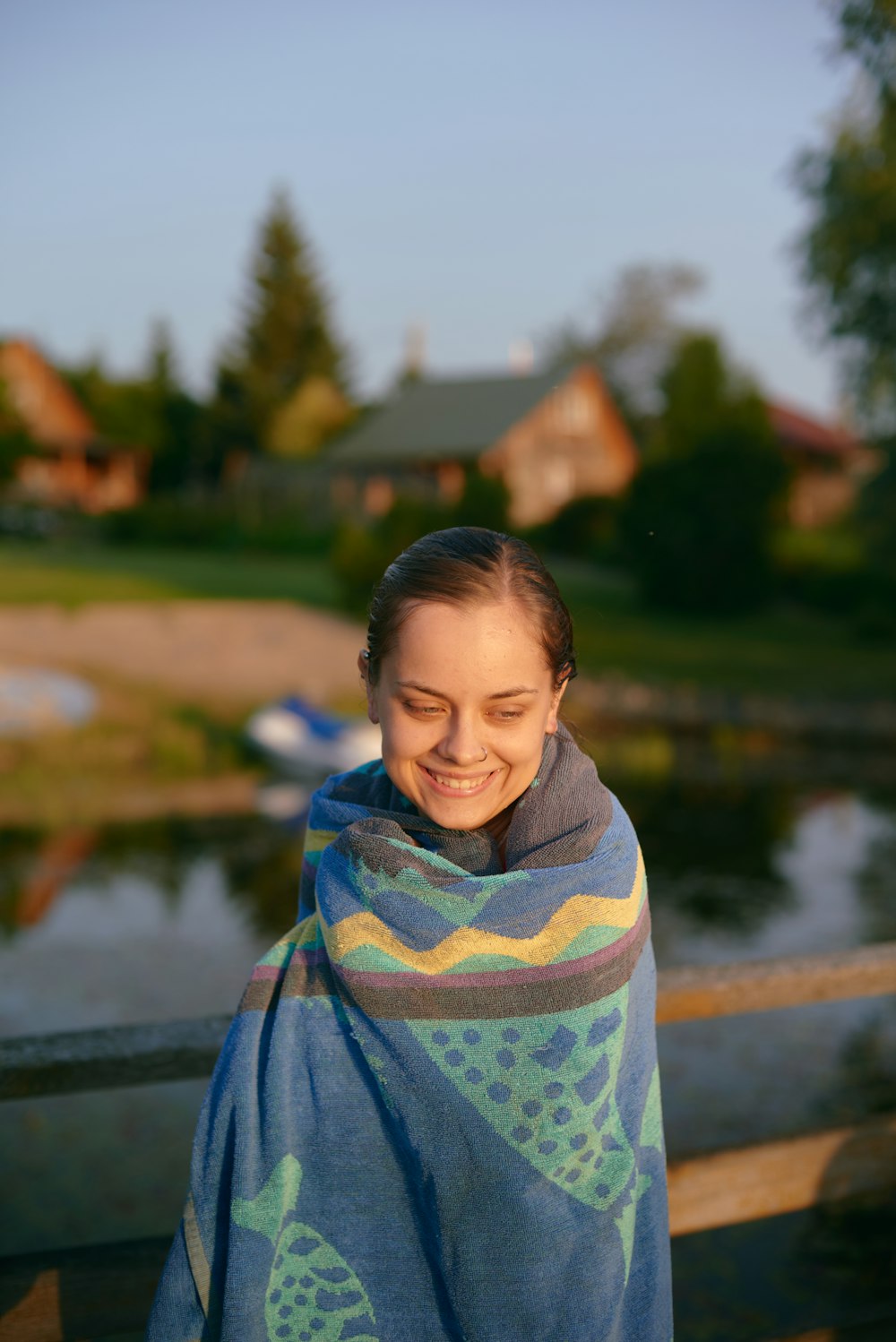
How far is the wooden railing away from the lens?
213 centimetres

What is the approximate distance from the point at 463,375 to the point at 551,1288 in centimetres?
4747

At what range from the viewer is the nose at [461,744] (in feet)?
5.44

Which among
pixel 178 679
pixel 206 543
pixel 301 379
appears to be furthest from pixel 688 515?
pixel 301 379

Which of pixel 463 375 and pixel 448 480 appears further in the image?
pixel 463 375

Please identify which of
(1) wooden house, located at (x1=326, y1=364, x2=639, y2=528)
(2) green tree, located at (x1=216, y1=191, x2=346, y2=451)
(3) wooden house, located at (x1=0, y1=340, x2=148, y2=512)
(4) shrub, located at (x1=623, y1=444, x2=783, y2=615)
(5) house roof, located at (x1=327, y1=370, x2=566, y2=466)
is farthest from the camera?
(2) green tree, located at (x1=216, y1=191, x2=346, y2=451)

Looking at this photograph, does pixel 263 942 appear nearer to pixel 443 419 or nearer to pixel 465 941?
pixel 465 941

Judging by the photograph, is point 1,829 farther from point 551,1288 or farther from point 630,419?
point 630,419

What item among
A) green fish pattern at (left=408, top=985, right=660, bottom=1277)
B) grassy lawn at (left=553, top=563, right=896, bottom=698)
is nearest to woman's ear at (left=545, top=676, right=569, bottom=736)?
green fish pattern at (left=408, top=985, right=660, bottom=1277)

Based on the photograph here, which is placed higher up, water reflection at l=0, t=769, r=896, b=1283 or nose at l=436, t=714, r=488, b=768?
nose at l=436, t=714, r=488, b=768

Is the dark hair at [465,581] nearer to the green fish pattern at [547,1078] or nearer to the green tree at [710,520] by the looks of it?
the green fish pattern at [547,1078]

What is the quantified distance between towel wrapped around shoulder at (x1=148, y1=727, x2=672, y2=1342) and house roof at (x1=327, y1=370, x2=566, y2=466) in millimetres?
39799

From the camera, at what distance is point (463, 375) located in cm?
4741

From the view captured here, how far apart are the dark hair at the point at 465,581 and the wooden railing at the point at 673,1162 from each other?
0.97m

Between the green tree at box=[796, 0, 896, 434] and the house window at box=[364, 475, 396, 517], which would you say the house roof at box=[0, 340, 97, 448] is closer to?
the house window at box=[364, 475, 396, 517]
